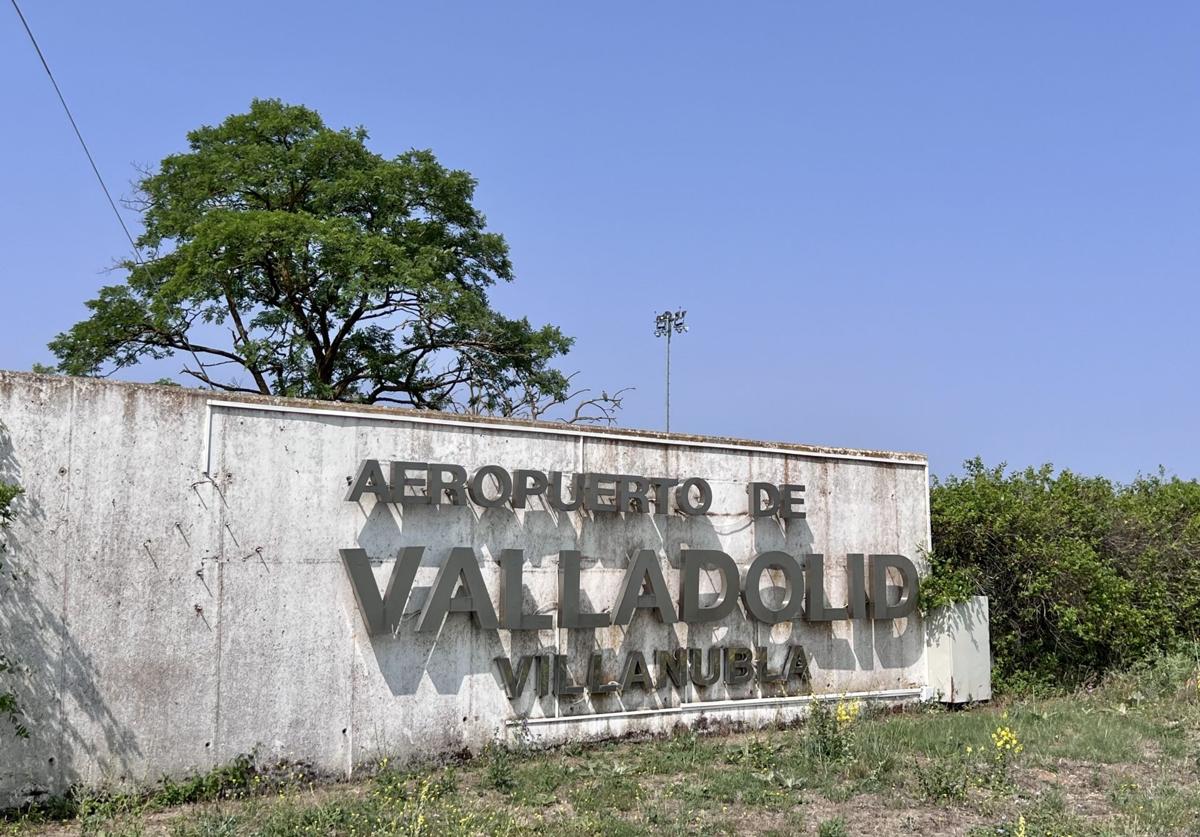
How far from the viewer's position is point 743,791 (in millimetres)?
8562

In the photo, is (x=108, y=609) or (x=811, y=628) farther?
(x=811, y=628)

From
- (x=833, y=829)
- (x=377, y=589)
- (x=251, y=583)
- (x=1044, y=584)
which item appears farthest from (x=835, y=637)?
(x=251, y=583)

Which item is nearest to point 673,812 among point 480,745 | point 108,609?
point 480,745

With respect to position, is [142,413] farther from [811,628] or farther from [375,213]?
[375,213]

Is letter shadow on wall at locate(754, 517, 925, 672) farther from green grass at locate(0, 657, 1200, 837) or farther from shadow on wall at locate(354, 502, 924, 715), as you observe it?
green grass at locate(0, 657, 1200, 837)

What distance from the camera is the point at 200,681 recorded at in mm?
8633

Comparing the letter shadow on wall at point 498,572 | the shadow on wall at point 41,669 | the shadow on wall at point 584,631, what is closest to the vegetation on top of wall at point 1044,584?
the shadow on wall at point 584,631

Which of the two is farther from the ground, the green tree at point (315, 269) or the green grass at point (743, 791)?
the green tree at point (315, 269)

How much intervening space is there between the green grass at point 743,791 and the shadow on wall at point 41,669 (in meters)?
0.31

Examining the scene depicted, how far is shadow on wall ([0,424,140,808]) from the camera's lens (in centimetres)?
805

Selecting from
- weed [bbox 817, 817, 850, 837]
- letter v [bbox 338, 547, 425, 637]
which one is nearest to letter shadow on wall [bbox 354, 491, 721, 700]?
letter v [bbox 338, 547, 425, 637]

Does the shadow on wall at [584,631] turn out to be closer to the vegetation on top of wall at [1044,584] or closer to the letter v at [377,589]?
the letter v at [377,589]

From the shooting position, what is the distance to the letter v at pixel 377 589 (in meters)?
9.20

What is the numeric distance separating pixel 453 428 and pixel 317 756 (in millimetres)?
3079
